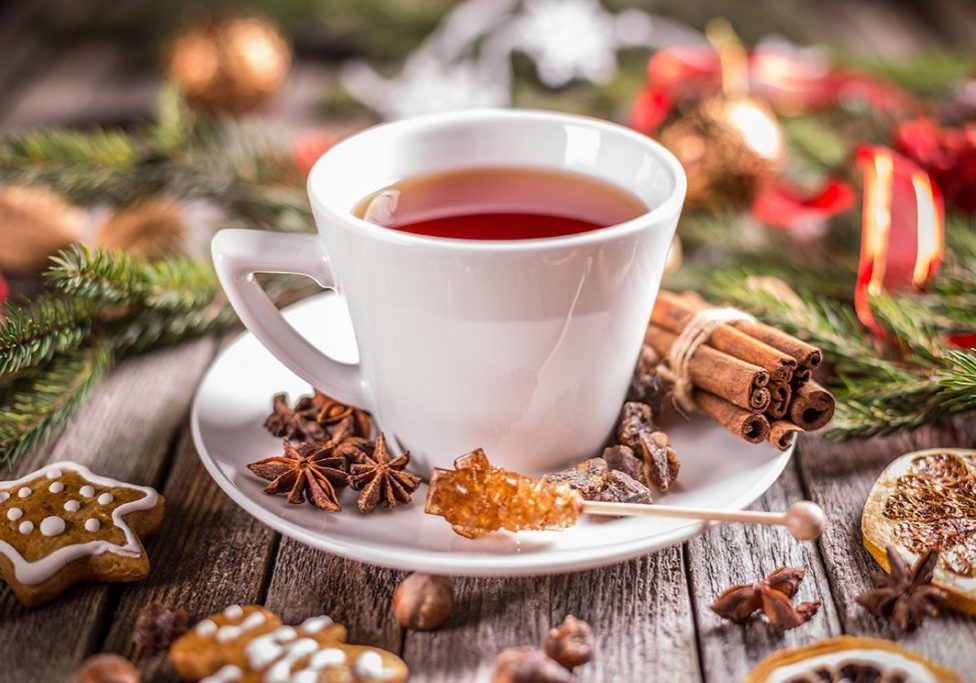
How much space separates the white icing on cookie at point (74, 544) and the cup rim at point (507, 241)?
0.40 m

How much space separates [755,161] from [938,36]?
1.58m

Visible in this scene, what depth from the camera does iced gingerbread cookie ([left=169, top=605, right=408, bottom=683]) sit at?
0.94 m

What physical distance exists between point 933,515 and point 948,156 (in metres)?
0.96

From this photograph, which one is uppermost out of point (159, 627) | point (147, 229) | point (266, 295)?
point (266, 295)

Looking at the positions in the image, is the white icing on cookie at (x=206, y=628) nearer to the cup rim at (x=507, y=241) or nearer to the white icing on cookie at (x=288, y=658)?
the white icing on cookie at (x=288, y=658)

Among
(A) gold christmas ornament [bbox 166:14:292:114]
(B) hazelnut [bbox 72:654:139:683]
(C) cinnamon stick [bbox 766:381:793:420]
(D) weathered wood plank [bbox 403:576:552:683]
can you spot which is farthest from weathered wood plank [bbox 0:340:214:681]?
(A) gold christmas ornament [bbox 166:14:292:114]

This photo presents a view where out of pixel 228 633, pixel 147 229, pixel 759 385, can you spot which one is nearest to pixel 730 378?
pixel 759 385

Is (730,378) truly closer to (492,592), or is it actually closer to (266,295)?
(492,592)

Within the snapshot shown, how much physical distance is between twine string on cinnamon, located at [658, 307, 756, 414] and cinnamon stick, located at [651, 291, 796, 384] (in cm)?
1

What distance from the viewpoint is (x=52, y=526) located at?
1111 mm

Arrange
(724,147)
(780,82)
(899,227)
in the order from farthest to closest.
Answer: (780,82), (724,147), (899,227)

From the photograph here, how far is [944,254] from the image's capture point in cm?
175

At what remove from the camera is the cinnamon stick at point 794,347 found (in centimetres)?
125

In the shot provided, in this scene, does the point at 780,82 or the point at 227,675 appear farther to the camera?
the point at 780,82
